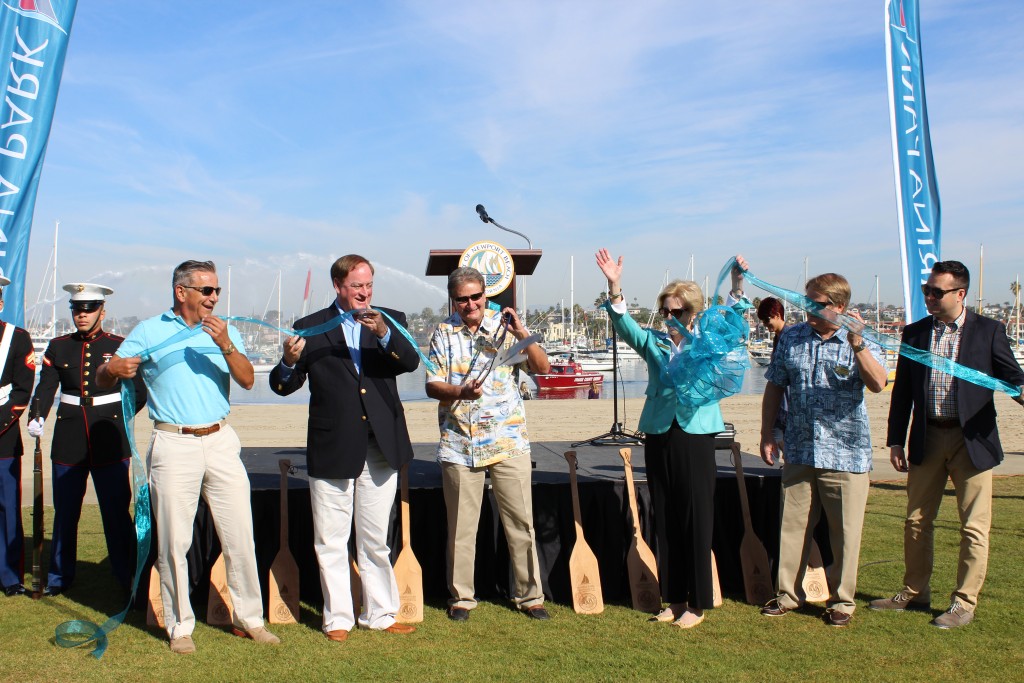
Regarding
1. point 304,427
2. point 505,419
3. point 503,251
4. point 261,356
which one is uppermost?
point 503,251

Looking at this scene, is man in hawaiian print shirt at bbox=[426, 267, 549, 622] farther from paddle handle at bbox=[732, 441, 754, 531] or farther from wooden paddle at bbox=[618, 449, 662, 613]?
paddle handle at bbox=[732, 441, 754, 531]

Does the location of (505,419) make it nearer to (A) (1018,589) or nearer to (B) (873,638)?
(B) (873,638)

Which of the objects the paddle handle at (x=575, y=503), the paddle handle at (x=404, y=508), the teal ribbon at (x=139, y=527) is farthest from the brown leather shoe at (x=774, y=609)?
the teal ribbon at (x=139, y=527)

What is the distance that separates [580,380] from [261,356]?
31.9 metres

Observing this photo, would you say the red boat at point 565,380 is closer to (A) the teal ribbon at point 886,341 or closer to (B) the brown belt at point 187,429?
(A) the teal ribbon at point 886,341

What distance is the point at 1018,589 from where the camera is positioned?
16.6ft

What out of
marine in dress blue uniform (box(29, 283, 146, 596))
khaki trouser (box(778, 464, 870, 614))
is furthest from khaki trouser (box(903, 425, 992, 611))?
marine in dress blue uniform (box(29, 283, 146, 596))

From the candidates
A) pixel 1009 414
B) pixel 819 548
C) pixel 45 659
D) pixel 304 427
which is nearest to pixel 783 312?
pixel 819 548

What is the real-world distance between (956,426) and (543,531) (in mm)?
2449

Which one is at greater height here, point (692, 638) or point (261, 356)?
point (261, 356)

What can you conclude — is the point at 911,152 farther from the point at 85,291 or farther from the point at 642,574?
the point at 85,291

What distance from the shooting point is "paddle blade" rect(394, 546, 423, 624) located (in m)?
4.66

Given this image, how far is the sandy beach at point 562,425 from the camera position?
1100 centimetres

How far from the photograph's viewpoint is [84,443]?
5.09 metres
